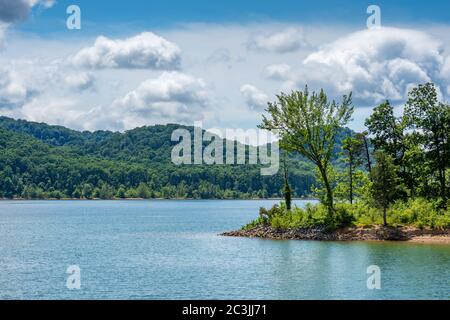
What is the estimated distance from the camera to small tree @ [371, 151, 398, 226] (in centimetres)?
6059

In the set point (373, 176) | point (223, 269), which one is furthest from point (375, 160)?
point (223, 269)

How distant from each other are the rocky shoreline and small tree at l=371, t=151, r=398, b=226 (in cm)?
248

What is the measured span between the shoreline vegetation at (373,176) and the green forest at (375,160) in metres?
0.11

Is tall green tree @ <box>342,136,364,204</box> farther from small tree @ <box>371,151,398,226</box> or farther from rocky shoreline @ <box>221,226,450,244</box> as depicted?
small tree @ <box>371,151,398,226</box>

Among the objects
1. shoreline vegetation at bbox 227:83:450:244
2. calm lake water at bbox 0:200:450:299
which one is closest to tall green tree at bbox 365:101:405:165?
shoreline vegetation at bbox 227:83:450:244

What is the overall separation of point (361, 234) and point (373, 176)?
597 cm

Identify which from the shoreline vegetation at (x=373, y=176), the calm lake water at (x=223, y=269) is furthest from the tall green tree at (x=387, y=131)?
the calm lake water at (x=223, y=269)

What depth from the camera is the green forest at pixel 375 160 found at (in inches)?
2489

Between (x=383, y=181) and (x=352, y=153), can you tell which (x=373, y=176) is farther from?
(x=352, y=153)

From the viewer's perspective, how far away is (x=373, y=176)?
202ft

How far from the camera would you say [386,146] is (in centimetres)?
7125
